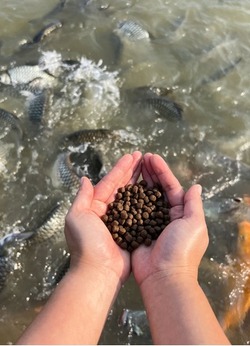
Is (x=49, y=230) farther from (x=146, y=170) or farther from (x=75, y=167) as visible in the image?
(x=146, y=170)

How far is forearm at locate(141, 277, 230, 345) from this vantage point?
1.92 meters

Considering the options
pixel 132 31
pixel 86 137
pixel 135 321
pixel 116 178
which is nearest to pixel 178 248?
pixel 116 178

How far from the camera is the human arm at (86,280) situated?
1.96m

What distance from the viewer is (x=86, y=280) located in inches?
87.9

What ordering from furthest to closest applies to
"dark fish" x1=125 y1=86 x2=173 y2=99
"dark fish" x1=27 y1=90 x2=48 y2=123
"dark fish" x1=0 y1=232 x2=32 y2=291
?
1. "dark fish" x1=125 y1=86 x2=173 y2=99
2. "dark fish" x1=27 y1=90 x2=48 y2=123
3. "dark fish" x1=0 y1=232 x2=32 y2=291

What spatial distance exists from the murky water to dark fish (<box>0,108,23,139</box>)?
0.30 feet

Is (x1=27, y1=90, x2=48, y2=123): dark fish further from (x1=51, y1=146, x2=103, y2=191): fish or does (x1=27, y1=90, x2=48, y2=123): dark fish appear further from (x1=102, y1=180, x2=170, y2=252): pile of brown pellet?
(x1=102, y1=180, x2=170, y2=252): pile of brown pellet

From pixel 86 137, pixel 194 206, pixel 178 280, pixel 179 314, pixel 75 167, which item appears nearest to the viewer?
pixel 179 314

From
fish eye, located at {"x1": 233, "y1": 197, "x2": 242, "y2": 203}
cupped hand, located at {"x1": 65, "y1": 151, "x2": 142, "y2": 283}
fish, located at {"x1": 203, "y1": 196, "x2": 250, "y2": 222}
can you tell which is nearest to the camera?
cupped hand, located at {"x1": 65, "y1": 151, "x2": 142, "y2": 283}

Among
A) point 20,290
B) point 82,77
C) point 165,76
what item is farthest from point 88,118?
point 20,290

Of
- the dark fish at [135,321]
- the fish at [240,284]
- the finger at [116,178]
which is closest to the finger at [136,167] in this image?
the finger at [116,178]

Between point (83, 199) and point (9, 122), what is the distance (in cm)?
193

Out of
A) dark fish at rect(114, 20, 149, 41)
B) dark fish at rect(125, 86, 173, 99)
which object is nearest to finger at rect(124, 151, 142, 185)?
dark fish at rect(125, 86, 173, 99)

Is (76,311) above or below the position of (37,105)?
above
